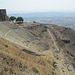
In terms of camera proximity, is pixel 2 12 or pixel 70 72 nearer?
pixel 70 72

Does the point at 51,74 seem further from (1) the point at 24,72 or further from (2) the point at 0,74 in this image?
(2) the point at 0,74

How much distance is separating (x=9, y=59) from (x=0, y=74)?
3148 mm

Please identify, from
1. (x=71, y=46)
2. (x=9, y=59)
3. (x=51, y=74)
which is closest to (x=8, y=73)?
(x=9, y=59)

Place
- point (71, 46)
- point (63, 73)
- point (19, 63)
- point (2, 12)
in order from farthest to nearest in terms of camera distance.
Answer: point (2, 12)
point (71, 46)
point (63, 73)
point (19, 63)

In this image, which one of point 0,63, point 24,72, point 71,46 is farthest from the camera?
point 71,46

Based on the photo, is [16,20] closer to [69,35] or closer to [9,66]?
[69,35]

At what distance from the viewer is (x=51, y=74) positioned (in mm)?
18250

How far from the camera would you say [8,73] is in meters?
12.1

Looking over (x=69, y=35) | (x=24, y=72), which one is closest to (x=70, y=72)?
(x=24, y=72)

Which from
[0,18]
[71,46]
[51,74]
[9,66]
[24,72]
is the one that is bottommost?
[71,46]

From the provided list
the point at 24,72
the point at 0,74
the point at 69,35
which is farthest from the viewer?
the point at 69,35

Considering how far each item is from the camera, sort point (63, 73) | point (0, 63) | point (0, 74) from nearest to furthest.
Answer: point (0, 74), point (0, 63), point (63, 73)

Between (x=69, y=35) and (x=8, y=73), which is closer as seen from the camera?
(x=8, y=73)

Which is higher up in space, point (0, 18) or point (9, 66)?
point (0, 18)
